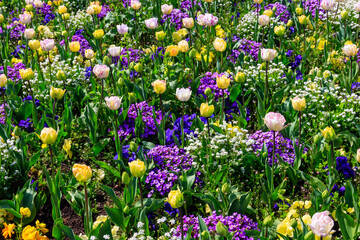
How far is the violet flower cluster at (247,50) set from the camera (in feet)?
13.8

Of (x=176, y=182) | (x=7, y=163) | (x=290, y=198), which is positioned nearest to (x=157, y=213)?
(x=176, y=182)

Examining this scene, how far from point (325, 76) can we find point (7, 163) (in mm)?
2558

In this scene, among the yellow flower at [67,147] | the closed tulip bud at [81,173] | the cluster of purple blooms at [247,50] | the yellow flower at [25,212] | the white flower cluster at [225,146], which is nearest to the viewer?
the closed tulip bud at [81,173]

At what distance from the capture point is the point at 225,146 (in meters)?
2.89

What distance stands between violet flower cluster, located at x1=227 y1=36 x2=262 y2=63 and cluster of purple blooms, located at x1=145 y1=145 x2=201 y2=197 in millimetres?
1591

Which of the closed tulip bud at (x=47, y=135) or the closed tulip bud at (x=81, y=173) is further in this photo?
the closed tulip bud at (x=47, y=135)

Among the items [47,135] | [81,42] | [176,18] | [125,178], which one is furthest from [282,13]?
[47,135]

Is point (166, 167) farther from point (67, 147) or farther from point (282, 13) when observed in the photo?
point (282, 13)

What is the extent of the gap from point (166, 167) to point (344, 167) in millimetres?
1087

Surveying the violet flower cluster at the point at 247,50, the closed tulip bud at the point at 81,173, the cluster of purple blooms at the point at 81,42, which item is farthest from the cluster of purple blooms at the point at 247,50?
the closed tulip bud at the point at 81,173

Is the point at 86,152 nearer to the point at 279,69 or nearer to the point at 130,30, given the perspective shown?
the point at 279,69

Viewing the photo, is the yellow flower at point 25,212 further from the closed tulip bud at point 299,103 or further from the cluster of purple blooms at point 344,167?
the cluster of purple blooms at point 344,167

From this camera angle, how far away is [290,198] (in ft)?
8.95

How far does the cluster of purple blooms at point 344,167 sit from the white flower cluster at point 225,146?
0.55m
